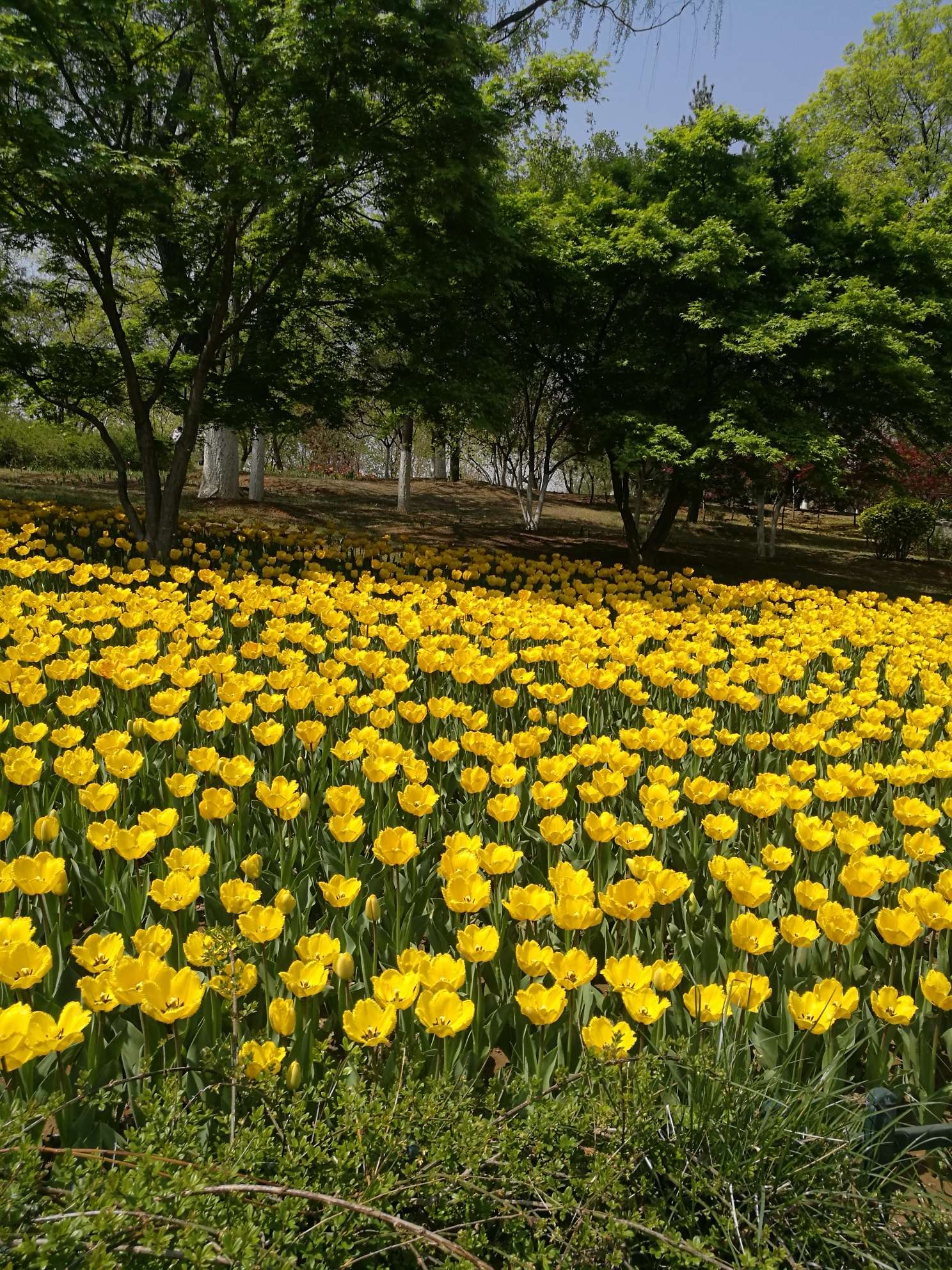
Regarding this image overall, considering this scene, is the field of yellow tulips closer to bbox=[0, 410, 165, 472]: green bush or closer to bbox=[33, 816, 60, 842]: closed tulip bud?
bbox=[33, 816, 60, 842]: closed tulip bud

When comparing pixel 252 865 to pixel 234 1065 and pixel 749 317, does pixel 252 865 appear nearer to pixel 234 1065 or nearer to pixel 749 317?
pixel 234 1065

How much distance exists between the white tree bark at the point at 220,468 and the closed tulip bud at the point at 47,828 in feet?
49.0

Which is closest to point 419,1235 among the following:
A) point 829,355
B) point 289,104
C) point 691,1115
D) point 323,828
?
point 691,1115

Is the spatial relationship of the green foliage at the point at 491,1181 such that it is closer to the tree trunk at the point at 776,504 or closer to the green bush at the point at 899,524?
the tree trunk at the point at 776,504

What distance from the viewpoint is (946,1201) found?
58.7 inches

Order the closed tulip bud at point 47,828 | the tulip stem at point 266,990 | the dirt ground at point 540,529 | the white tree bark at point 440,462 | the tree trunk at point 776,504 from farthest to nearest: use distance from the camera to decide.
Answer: the white tree bark at point 440,462 → the tree trunk at point 776,504 → the dirt ground at point 540,529 → the closed tulip bud at point 47,828 → the tulip stem at point 266,990

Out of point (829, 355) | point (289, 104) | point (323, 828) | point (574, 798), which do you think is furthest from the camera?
point (829, 355)

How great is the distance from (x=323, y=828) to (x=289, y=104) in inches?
335

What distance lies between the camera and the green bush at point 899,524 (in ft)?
68.8

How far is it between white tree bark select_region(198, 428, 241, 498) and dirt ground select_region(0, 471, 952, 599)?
0.58 meters

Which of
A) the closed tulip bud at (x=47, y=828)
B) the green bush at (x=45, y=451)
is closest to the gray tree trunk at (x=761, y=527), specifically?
the green bush at (x=45, y=451)

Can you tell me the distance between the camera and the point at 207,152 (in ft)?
26.9

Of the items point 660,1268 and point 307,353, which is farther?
point 307,353

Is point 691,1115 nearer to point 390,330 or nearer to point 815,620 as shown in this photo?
point 815,620
